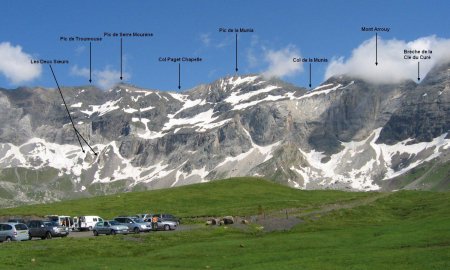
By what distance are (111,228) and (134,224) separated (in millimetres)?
4596

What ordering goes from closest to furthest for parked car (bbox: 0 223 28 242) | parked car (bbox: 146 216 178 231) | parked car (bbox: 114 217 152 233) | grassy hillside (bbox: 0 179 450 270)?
grassy hillside (bbox: 0 179 450 270)
parked car (bbox: 0 223 28 242)
parked car (bbox: 114 217 152 233)
parked car (bbox: 146 216 178 231)

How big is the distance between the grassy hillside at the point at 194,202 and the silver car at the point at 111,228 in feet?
125

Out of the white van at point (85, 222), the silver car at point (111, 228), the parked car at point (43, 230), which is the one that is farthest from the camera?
the white van at point (85, 222)

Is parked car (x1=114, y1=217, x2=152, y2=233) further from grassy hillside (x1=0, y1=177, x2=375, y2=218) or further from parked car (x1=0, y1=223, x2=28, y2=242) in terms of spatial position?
grassy hillside (x1=0, y1=177, x2=375, y2=218)

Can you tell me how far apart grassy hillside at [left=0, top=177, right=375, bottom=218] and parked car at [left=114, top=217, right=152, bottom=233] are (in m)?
32.8

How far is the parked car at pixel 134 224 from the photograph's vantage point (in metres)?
104

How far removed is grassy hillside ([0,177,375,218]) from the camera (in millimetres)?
150013

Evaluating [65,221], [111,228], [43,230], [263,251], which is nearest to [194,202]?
[65,221]

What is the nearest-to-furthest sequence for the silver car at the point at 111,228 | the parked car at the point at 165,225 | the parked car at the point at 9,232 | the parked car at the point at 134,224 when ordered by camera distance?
the parked car at the point at 9,232
the silver car at the point at 111,228
the parked car at the point at 134,224
the parked car at the point at 165,225

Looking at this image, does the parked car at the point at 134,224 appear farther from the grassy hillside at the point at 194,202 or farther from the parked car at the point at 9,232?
the grassy hillside at the point at 194,202

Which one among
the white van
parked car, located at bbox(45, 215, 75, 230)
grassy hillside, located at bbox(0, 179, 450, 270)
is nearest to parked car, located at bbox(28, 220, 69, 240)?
grassy hillside, located at bbox(0, 179, 450, 270)

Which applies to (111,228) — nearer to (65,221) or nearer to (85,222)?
(65,221)

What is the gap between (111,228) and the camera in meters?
101

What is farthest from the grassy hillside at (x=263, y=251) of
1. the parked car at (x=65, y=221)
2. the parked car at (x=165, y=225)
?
the parked car at (x=65, y=221)
